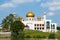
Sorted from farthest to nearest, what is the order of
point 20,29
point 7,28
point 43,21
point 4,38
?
point 43,21, point 7,28, point 20,29, point 4,38

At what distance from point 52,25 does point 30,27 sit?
6.74m

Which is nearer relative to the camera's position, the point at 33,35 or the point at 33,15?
the point at 33,35

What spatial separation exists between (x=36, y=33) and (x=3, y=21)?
9.11 metres

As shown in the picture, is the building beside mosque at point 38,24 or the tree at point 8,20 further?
the building beside mosque at point 38,24

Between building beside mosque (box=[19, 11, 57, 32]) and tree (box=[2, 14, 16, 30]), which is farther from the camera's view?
building beside mosque (box=[19, 11, 57, 32])

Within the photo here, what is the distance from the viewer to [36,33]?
193ft

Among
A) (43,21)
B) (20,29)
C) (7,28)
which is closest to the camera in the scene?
(20,29)

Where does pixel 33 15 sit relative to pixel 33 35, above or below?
above

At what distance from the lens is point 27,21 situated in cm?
7169

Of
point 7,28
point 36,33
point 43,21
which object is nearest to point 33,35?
point 36,33

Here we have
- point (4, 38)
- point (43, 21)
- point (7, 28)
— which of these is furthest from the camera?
point (43, 21)

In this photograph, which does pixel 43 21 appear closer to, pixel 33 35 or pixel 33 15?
pixel 33 15

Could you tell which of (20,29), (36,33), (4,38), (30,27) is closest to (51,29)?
(30,27)

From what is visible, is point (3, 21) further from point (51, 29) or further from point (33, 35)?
point (51, 29)
